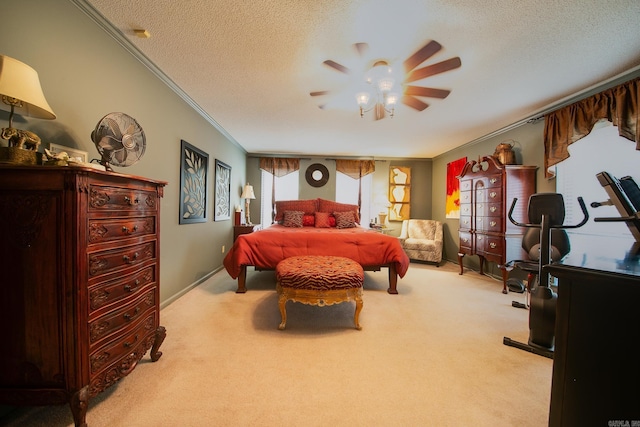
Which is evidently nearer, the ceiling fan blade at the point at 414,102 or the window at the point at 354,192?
the ceiling fan blade at the point at 414,102

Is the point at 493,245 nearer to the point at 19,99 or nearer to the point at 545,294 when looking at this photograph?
the point at 545,294

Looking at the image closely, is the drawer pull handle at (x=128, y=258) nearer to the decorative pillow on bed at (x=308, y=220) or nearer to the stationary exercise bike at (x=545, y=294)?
the stationary exercise bike at (x=545, y=294)

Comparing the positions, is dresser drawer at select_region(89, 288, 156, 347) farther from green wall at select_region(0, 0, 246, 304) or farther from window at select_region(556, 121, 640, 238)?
window at select_region(556, 121, 640, 238)

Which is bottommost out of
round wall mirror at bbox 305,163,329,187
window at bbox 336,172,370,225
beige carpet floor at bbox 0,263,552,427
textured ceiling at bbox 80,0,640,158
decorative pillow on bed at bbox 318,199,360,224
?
beige carpet floor at bbox 0,263,552,427

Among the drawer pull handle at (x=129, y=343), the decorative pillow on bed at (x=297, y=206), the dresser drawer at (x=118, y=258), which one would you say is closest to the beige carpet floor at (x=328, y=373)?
the drawer pull handle at (x=129, y=343)

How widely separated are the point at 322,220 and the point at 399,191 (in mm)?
2368

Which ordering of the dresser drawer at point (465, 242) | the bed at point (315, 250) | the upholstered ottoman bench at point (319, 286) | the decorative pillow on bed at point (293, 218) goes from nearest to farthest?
the upholstered ottoman bench at point (319, 286) < the bed at point (315, 250) < the dresser drawer at point (465, 242) < the decorative pillow on bed at point (293, 218)

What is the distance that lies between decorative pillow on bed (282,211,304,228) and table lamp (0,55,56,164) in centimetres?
352

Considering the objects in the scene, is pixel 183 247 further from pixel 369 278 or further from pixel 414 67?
pixel 414 67

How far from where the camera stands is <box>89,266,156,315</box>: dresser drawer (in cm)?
109

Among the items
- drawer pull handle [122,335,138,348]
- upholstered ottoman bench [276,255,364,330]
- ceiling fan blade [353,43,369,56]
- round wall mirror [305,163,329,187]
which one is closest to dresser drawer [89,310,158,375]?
drawer pull handle [122,335,138,348]

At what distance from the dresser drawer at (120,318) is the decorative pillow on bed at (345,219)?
3.48m

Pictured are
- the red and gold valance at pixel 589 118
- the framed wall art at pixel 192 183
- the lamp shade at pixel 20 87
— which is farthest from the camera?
the framed wall art at pixel 192 183

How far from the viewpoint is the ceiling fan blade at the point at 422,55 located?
5.70ft
